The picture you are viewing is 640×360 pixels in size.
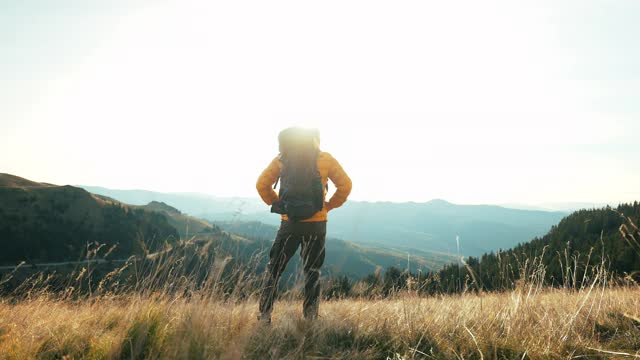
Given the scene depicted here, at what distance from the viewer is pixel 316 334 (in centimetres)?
417

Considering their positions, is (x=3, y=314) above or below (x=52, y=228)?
above

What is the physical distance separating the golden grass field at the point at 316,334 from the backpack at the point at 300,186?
1.49 m

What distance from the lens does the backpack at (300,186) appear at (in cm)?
597

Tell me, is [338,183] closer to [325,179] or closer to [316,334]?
[325,179]

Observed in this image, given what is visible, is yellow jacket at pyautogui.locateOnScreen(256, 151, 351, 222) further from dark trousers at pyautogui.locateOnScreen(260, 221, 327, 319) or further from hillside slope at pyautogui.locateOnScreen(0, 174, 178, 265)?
hillside slope at pyautogui.locateOnScreen(0, 174, 178, 265)

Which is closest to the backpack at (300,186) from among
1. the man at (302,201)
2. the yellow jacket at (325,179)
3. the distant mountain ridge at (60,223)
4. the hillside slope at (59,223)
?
the man at (302,201)

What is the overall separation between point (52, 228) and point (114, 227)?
641 inches

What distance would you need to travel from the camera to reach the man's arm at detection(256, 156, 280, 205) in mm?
6391

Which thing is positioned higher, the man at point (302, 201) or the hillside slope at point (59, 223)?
the man at point (302, 201)

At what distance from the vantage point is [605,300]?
18.3ft

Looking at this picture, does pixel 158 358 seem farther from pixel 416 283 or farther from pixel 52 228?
pixel 52 228

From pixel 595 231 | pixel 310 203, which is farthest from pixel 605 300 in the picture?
pixel 595 231

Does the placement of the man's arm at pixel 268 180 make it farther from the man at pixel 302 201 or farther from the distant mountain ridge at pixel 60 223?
the distant mountain ridge at pixel 60 223

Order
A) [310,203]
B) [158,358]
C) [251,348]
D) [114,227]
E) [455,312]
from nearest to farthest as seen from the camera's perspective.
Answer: [158,358] → [251,348] → [455,312] → [310,203] → [114,227]
